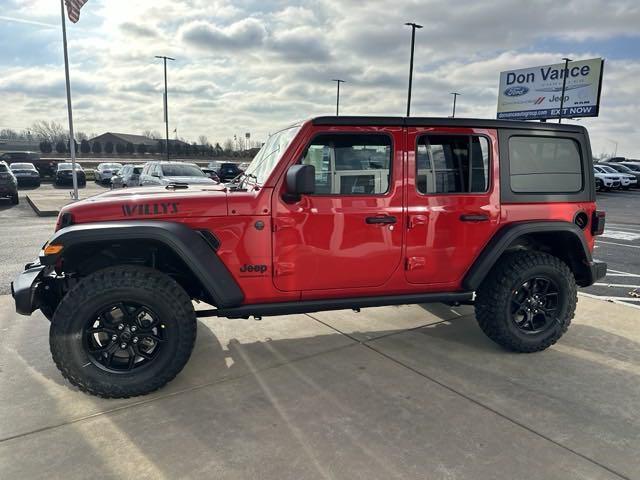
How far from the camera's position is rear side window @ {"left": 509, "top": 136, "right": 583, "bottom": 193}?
12.2 feet

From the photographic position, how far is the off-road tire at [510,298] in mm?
3729

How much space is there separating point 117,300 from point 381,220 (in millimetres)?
1900

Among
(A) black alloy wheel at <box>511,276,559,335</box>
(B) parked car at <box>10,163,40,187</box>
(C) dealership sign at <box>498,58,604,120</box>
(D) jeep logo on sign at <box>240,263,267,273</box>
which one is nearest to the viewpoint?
(D) jeep logo on sign at <box>240,263,267,273</box>

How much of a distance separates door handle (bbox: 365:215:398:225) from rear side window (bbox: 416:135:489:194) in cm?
33

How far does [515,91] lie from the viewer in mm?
38594

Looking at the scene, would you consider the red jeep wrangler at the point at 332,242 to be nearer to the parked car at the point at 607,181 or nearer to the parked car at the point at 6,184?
the parked car at the point at 6,184

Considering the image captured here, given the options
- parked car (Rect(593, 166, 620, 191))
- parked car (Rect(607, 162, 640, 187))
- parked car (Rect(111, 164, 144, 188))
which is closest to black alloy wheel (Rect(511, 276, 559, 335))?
parked car (Rect(111, 164, 144, 188))

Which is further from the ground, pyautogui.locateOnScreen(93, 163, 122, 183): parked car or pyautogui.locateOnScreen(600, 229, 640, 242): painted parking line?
pyautogui.locateOnScreen(93, 163, 122, 183): parked car

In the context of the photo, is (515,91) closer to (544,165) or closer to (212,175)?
(212,175)

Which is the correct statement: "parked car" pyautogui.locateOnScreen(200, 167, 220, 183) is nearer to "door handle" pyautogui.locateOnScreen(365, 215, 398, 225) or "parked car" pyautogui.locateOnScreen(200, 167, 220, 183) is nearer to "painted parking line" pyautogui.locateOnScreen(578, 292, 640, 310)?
"painted parking line" pyautogui.locateOnScreen(578, 292, 640, 310)

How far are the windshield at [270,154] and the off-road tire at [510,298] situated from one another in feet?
6.67

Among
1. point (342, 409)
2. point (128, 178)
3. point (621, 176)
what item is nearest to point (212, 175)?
point (128, 178)

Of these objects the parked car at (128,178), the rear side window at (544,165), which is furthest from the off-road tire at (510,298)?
the parked car at (128,178)

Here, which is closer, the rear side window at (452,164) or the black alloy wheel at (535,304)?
the rear side window at (452,164)
